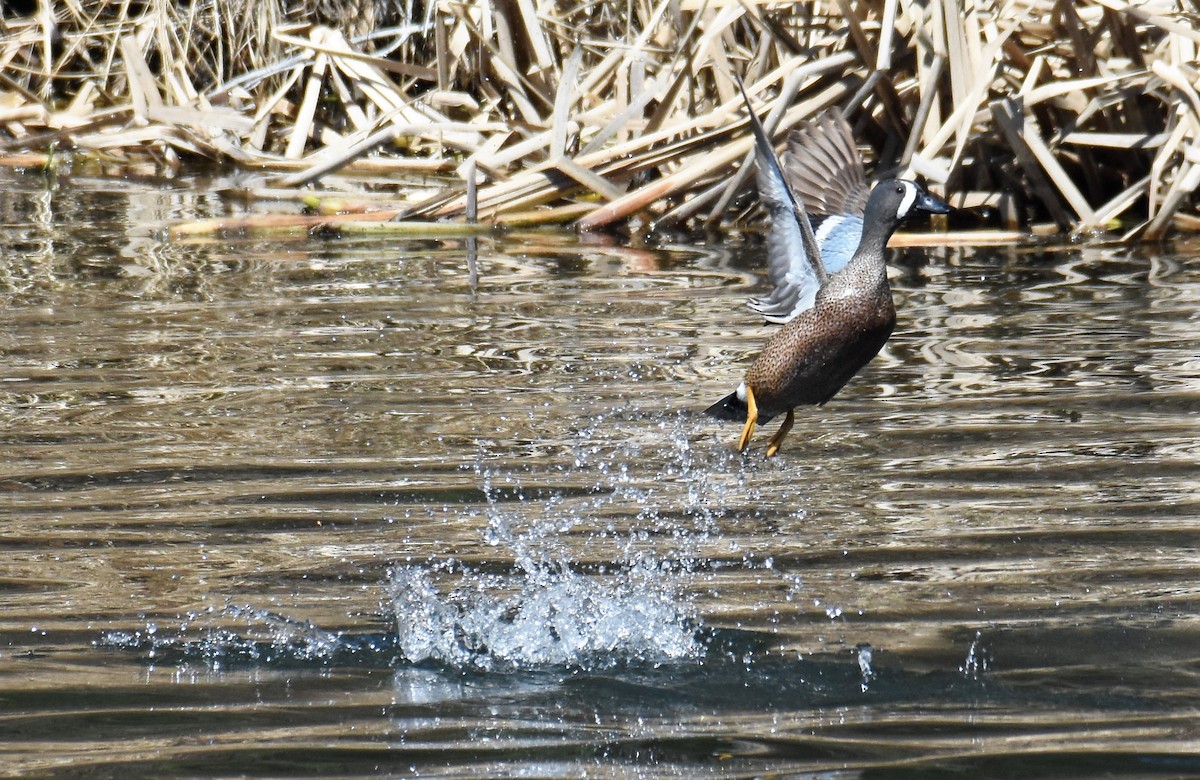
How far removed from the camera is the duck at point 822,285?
4.08m

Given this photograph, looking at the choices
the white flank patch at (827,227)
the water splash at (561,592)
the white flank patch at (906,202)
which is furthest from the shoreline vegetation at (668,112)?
the water splash at (561,592)

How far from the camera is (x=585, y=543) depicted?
12.3 feet

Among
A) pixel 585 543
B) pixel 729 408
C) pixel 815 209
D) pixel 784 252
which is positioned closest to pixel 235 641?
pixel 585 543

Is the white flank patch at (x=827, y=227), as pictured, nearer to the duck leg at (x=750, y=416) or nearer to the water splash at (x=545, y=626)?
the duck leg at (x=750, y=416)

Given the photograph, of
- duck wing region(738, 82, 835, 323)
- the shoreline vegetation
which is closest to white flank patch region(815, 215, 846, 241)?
duck wing region(738, 82, 835, 323)

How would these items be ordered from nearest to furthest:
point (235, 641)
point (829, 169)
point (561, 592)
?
point (235, 641) < point (561, 592) < point (829, 169)

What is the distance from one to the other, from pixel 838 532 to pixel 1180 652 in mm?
958

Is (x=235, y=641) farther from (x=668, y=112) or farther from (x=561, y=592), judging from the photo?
(x=668, y=112)

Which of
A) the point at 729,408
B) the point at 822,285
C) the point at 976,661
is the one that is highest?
the point at 822,285

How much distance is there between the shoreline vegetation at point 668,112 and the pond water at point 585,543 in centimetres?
123

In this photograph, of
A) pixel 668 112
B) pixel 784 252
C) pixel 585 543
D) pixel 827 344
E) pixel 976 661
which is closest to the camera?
pixel 976 661

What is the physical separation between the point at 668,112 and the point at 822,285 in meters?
4.11

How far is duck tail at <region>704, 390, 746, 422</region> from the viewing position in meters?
4.52

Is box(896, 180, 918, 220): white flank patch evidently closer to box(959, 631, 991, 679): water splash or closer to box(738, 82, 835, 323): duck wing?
box(738, 82, 835, 323): duck wing
